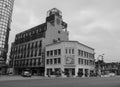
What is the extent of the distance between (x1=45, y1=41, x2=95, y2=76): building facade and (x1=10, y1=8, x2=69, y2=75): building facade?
160 inches

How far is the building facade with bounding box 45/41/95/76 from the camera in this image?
5325cm

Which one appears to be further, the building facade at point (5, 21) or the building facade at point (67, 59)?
the building facade at point (5, 21)

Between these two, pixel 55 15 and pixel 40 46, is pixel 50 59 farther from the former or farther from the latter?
pixel 55 15

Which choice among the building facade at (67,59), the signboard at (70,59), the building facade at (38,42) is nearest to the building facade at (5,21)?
the building facade at (38,42)

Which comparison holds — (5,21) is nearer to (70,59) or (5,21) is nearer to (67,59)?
(67,59)

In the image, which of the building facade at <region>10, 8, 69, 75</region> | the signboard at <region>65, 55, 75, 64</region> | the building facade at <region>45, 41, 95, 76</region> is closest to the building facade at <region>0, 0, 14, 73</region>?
the building facade at <region>10, 8, 69, 75</region>

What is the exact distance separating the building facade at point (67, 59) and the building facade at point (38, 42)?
160 inches

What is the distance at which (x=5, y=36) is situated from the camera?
343 ft

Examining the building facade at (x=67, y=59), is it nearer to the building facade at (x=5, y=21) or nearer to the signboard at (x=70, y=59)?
the signboard at (x=70, y=59)

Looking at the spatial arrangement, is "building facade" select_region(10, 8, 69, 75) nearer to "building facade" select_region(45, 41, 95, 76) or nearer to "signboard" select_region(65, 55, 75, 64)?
"building facade" select_region(45, 41, 95, 76)

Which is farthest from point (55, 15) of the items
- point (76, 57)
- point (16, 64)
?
point (16, 64)

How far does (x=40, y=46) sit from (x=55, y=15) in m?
15.4

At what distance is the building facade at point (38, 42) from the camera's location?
206 feet

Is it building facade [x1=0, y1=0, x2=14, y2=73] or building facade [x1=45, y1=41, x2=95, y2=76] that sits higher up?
building facade [x1=0, y1=0, x2=14, y2=73]
